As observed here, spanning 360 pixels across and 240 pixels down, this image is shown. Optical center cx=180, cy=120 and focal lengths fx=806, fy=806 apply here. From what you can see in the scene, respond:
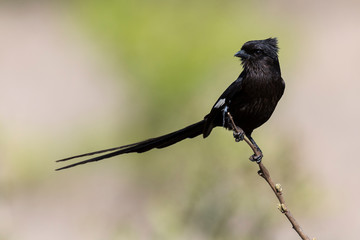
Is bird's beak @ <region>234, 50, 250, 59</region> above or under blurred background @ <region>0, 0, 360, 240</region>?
above

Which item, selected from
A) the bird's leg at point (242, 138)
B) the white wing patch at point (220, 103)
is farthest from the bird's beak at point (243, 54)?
the bird's leg at point (242, 138)

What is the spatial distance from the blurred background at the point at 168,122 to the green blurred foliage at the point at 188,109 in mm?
11

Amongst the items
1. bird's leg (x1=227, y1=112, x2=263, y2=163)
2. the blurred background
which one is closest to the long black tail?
bird's leg (x1=227, y1=112, x2=263, y2=163)

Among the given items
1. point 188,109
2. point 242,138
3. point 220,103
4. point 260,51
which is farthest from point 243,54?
point 188,109

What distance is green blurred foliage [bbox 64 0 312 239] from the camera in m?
3.88

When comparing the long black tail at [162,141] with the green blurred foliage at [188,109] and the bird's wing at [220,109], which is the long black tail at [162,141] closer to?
the bird's wing at [220,109]

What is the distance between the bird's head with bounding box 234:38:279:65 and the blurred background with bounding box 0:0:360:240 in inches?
33.8

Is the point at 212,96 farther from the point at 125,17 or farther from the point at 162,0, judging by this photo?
the point at 162,0

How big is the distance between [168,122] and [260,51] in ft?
10.00

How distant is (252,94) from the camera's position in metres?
3.27

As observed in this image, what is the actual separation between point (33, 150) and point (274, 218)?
10.5 ft

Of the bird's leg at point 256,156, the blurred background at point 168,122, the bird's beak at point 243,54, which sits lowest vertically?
the blurred background at point 168,122

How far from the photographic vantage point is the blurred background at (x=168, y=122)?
4051 mm

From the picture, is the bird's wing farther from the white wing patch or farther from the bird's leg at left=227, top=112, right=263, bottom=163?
the bird's leg at left=227, top=112, right=263, bottom=163
